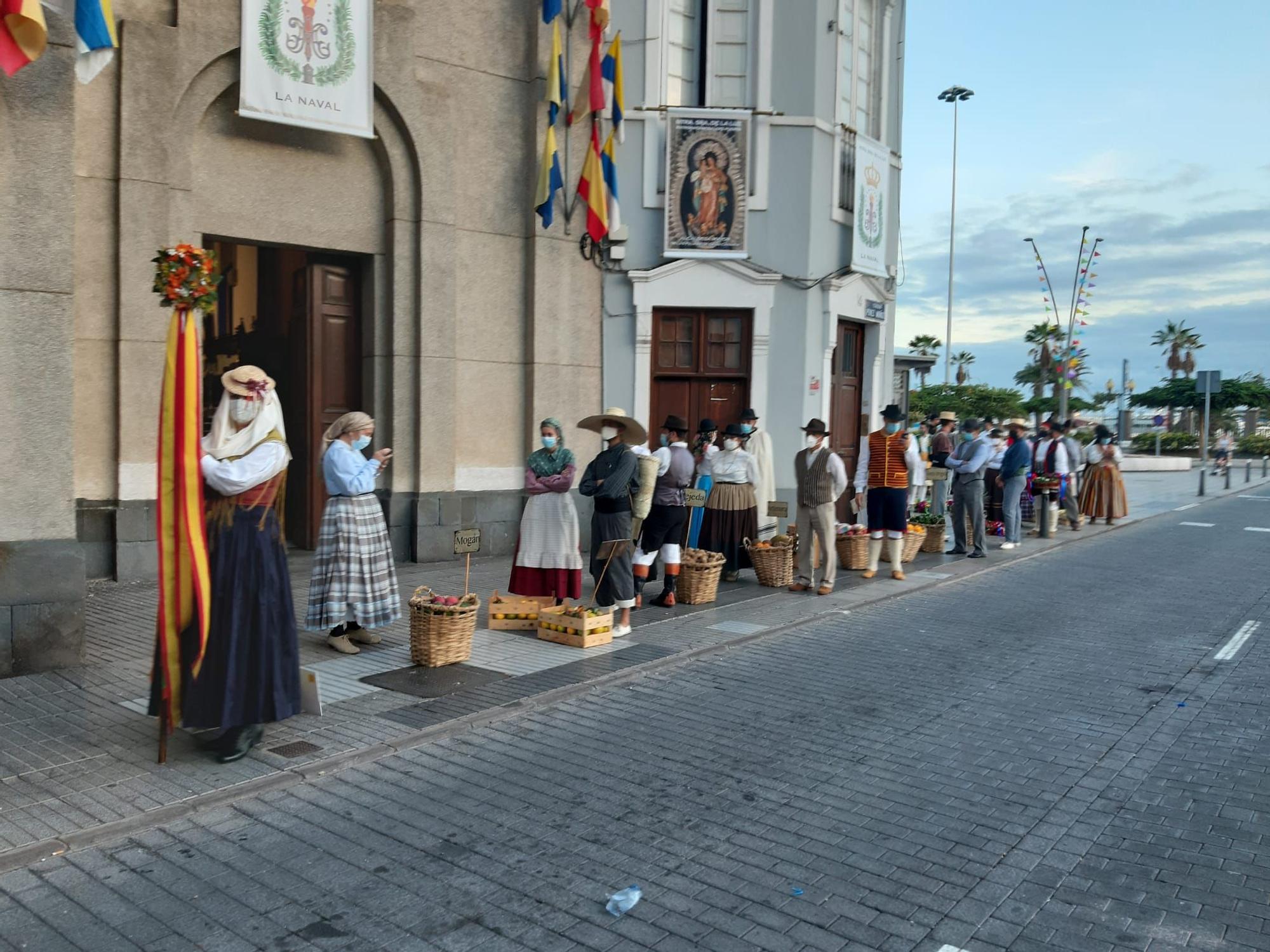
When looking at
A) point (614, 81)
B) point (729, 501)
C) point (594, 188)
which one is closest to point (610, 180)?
point (594, 188)

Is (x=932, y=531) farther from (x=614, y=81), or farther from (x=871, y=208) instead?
(x=614, y=81)

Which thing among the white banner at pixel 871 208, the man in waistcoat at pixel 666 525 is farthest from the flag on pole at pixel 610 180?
the man in waistcoat at pixel 666 525

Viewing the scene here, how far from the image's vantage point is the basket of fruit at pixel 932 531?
1555 centimetres

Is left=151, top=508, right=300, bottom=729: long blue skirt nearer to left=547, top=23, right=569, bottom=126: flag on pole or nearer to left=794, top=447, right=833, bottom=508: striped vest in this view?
left=794, top=447, right=833, bottom=508: striped vest

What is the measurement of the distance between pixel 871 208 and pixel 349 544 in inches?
461

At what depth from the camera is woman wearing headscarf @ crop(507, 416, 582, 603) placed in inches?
368

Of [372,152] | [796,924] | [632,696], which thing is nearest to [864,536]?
[632,696]

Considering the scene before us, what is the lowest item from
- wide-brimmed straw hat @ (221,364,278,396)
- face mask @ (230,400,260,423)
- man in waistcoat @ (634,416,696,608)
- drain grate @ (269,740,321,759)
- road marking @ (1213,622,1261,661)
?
drain grate @ (269,740,321,759)

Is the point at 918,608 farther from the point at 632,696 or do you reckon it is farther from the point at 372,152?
the point at 372,152

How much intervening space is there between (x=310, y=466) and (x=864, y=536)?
707 cm

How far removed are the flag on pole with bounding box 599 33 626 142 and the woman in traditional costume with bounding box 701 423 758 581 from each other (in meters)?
5.31

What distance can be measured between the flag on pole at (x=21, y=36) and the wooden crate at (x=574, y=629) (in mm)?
5655

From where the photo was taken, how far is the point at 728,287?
15.5 meters

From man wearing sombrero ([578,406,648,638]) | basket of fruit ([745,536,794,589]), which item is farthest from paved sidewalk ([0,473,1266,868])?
basket of fruit ([745,536,794,589])
